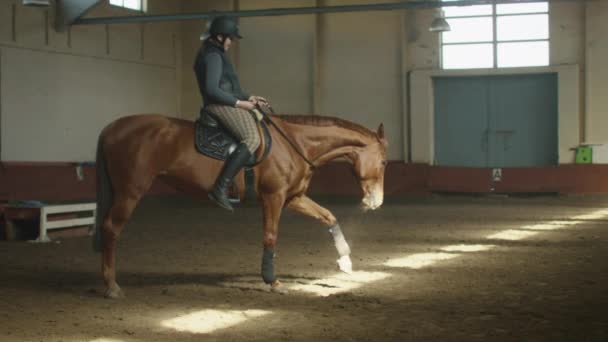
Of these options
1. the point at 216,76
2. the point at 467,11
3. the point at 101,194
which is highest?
the point at 467,11

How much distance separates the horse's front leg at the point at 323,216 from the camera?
759 cm

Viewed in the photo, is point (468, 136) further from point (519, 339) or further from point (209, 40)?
point (519, 339)

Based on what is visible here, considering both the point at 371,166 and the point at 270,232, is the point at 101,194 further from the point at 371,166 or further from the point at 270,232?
the point at 371,166

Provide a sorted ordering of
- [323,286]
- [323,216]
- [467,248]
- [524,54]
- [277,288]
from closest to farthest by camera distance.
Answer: [277,288]
[323,286]
[323,216]
[467,248]
[524,54]

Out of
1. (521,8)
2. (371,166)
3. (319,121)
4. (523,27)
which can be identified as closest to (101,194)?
(319,121)

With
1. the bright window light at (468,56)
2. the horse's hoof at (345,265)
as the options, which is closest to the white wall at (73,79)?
the bright window light at (468,56)

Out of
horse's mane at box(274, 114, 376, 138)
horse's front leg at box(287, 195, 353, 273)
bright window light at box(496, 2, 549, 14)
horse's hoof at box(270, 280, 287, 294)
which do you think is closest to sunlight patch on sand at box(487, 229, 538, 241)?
horse's front leg at box(287, 195, 353, 273)

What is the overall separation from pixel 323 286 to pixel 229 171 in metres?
1.38

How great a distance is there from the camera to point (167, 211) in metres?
17.7

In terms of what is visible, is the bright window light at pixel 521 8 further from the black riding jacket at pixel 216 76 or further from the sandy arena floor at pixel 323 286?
the black riding jacket at pixel 216 76

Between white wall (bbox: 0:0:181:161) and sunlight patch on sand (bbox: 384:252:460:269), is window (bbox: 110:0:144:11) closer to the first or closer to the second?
white wall (bbox: 0:0:181:161)

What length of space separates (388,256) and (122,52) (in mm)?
13546

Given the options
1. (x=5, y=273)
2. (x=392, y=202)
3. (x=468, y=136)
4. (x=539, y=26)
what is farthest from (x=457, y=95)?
(x=5, y=273)

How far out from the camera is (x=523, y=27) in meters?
21.1
